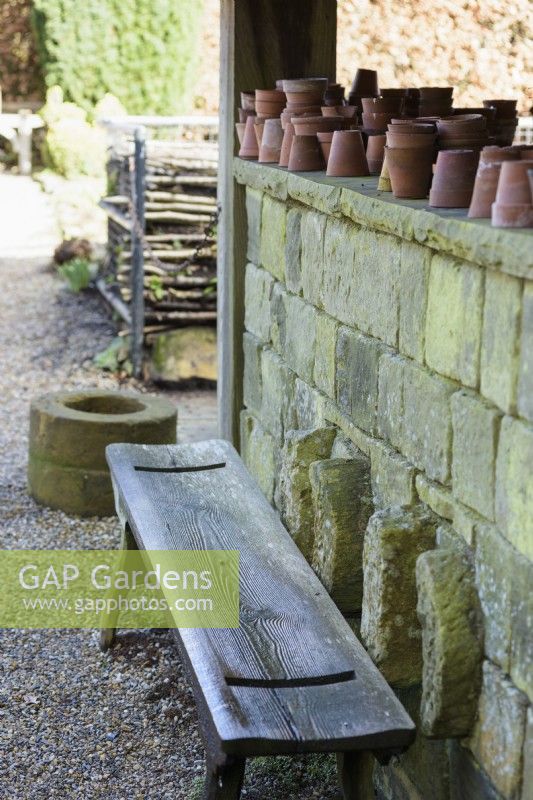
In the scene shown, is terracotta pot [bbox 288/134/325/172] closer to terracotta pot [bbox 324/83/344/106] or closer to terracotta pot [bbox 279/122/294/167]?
terracotta pot [bbox 279/122/294/167]

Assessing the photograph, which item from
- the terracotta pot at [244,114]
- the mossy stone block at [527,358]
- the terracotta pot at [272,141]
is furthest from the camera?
the terracotta pot at [244,114]

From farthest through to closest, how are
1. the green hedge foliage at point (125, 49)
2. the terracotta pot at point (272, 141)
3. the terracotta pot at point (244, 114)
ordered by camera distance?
the green hedge foliage at point (125, 49), the terracotta pot at point (244, 114), the terracotta pot at point (272, 141)

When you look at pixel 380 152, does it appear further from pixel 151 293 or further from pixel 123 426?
pixel 151 293

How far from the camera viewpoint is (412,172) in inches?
124

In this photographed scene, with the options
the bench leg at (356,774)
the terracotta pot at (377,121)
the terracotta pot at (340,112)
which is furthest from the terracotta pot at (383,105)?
the bench leg at (356,774)

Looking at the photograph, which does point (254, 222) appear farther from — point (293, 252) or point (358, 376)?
point (358, 376)

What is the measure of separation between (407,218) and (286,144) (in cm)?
138

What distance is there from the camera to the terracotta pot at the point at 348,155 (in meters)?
3.75

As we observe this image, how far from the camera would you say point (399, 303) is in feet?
10.3

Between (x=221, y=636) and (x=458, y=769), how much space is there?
2.12 ft

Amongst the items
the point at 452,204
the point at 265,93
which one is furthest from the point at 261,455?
the point at 452,204

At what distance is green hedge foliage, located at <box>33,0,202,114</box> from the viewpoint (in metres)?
15.3

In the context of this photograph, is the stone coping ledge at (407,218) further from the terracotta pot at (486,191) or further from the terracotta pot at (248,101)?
the terracotta pot at (248,101)
